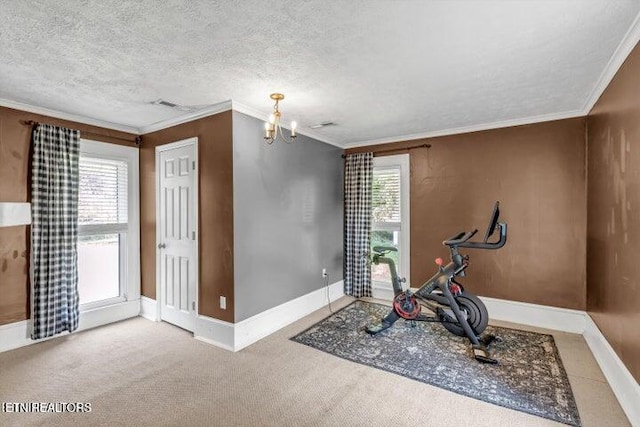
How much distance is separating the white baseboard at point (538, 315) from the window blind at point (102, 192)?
15.8ft

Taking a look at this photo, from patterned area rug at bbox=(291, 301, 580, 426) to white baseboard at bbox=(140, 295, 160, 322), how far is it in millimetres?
1881

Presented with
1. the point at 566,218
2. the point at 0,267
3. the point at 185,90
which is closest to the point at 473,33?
the point at 185,90

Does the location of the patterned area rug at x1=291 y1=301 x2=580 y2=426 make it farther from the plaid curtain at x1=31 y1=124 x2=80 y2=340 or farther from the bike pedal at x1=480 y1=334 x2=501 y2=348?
the plaid curtain at x1=31 y1=124 x2=80 y2=340

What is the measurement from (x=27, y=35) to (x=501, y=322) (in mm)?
5036

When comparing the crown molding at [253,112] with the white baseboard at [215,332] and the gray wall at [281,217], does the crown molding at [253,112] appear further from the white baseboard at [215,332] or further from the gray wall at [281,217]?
the white baseboard at [215,332]

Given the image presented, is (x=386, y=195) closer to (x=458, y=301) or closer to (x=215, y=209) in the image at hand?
(x=458, y=301)

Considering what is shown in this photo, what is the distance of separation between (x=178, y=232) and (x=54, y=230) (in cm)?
119

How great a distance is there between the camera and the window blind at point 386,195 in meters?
4.60

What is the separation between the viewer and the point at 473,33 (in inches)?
72.9

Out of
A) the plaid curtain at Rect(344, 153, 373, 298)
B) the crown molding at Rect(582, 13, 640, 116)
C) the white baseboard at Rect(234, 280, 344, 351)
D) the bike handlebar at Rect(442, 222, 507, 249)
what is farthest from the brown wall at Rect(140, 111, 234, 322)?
the crown molding at Rect(582, 13, 640, 116)

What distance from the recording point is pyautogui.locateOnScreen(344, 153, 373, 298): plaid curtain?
4680mm

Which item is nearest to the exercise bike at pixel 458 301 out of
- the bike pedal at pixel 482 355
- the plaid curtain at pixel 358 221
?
the bike pedal at pixel 482 355

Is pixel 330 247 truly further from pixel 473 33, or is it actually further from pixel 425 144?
pixel 473 33

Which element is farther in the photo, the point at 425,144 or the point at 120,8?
the point at 425,144
